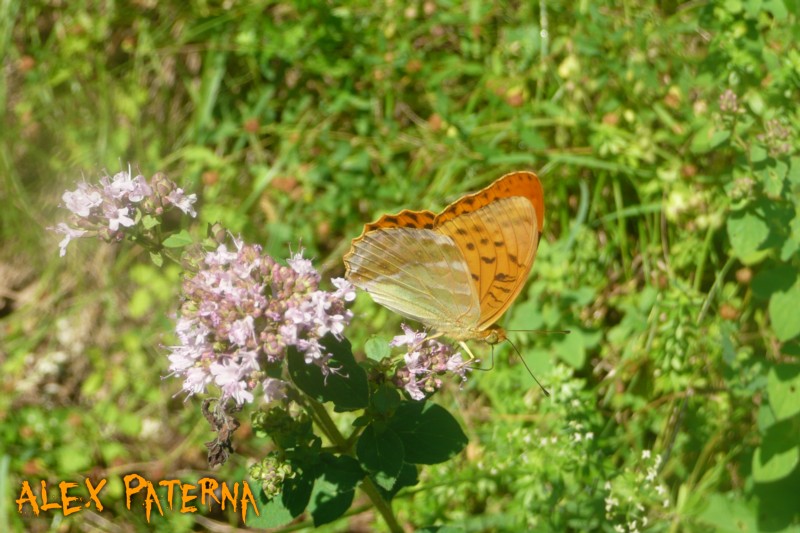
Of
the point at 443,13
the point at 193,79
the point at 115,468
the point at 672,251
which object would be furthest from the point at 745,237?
the point at 193,79

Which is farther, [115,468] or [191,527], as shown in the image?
[115,468]

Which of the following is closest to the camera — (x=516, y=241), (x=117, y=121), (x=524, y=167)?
(x=516, y=241)

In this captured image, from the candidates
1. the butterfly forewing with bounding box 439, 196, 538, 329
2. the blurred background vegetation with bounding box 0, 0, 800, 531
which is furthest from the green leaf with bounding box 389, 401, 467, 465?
the blurred background vegetation with bounding box 0, 0, 800, 531

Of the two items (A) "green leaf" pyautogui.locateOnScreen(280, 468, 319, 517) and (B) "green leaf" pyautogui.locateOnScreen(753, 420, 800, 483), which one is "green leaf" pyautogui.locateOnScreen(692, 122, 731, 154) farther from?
(A) "green leaf" pyautogui.locateOnScreen(280, 468, 319, 517)

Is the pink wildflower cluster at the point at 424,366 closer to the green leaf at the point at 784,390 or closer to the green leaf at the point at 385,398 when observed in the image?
the green leaf at the point at 385,398

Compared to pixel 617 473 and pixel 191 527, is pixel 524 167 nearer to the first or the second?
pixel 617 473

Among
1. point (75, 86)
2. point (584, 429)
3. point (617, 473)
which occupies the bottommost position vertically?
point (617, 473)

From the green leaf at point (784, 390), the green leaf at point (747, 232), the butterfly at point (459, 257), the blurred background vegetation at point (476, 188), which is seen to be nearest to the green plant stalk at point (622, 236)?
the blurred background vegetation at point (476, 188)
